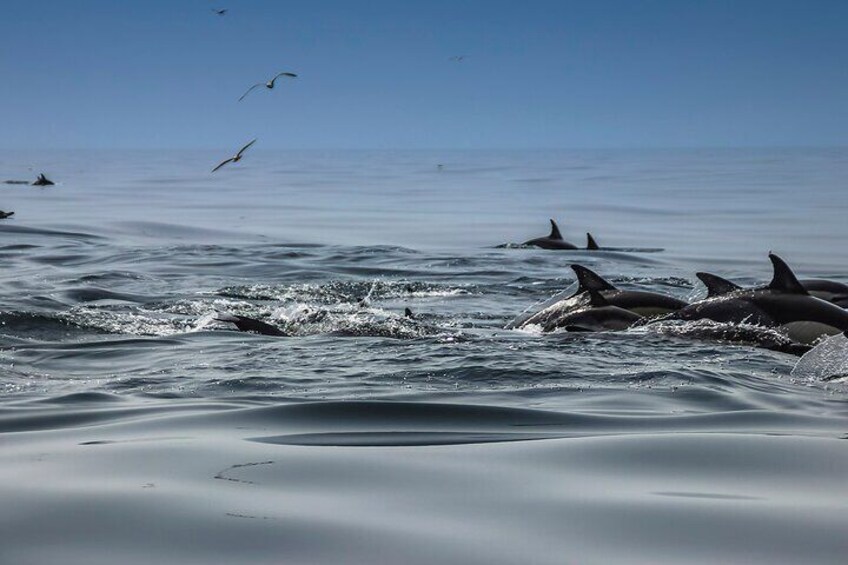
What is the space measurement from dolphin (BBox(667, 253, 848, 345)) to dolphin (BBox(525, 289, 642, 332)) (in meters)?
0.46

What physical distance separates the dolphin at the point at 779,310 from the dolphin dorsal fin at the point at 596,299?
0.78 meters

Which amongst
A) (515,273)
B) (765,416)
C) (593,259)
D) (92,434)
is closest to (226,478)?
(92,434)

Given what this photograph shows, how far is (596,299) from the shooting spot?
1184 centimetres

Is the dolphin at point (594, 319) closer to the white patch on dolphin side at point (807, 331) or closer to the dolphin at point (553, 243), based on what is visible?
the white patch on dolphin side at point (807, 331)

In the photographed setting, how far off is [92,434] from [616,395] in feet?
10.6

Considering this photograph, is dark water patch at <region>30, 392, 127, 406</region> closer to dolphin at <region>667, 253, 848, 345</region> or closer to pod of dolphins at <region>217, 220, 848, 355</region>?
pod of dolphins at <region>217, 220, 848, 355</region>

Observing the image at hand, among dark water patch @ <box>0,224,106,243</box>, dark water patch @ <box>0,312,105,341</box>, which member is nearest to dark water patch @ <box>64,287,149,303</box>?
dark water patch @ <box>0,312,105,341</box>

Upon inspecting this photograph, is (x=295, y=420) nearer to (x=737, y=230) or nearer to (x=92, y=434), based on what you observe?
(x=92, y=434)

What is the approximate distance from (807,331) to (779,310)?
53 cm

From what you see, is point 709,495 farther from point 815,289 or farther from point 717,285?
point 815,289

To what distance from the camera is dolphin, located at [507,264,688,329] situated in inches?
468

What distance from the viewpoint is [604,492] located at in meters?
5.16

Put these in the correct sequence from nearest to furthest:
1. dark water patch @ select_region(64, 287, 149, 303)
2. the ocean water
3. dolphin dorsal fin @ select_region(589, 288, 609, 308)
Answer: the ocean water < dolphin dorsal fin @ select_region(589, 288, 609, 308) < dark water patch @ select_region(64, 287, 149, 303)

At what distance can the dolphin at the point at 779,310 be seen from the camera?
34.2ft
